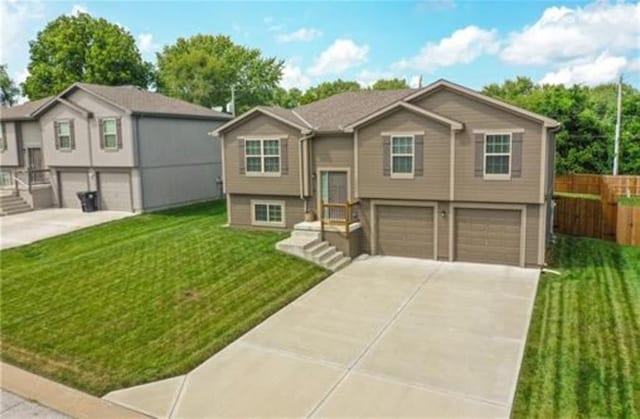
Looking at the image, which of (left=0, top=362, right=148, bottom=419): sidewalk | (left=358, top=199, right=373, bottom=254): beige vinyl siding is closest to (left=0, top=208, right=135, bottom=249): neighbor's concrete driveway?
(left=0, top=362, right=148, bottom=419): sidewalk

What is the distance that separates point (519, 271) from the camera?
1330cm

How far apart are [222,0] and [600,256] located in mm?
16297

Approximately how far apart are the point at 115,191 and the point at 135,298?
11734 mm

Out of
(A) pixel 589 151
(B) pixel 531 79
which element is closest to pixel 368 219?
(A) pixel 589 151

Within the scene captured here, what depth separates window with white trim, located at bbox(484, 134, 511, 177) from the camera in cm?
1334

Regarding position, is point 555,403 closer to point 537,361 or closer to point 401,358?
point 537,361

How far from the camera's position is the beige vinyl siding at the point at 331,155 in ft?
51.4

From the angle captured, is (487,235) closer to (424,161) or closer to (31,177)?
(424,161)

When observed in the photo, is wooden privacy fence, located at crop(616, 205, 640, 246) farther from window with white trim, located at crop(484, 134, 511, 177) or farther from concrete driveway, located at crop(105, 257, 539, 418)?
concrete driveway, located at crop(105, 257, 539, 418)

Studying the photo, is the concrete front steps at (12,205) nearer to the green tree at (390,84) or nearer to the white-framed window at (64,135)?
the white-framed window at (64,135)

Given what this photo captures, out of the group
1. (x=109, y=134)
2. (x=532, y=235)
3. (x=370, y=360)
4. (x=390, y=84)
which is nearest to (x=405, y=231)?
(x=532, y=235)

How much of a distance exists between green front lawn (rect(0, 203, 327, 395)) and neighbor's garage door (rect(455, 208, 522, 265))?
4.47 meters

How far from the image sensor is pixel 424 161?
14.3 m


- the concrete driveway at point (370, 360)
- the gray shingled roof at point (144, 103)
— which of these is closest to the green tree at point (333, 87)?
the gray shingled roof at point (144, 103)
